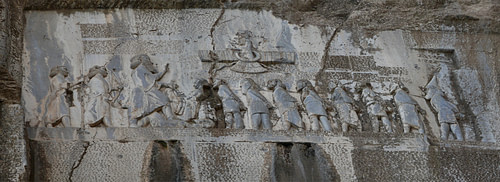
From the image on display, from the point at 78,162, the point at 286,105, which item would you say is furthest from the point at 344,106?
the point at 78,162

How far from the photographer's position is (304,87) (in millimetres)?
9070

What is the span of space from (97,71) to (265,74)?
154cm

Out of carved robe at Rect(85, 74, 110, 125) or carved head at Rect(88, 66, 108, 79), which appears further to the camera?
carved head at Rect(88, 66, 108, 79)

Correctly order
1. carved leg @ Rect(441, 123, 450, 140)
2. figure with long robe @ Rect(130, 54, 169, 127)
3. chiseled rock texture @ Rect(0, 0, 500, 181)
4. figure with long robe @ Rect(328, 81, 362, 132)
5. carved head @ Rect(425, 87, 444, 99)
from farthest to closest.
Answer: carved head @ Rect(425, 87, 444, 99), carved leg @ Rect(441, 123, 450, 140), figure with long robe @ Rect(328, 81, 362, 132), figure with long robe @ Rect(130, 54, 169, 127), chiseled rock texture @ Rect(0, 0, 500, 181)

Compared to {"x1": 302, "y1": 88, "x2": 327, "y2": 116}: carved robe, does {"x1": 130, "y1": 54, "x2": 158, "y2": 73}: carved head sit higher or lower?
higher

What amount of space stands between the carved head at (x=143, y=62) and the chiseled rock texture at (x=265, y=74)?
0.31 feet

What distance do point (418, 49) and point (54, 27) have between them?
136 inches

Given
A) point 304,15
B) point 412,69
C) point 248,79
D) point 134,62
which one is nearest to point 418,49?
point 412,69

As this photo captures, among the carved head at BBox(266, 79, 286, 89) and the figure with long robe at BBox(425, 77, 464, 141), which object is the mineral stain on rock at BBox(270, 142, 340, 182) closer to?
the carved head at BBox(266, 79, 286, 89)

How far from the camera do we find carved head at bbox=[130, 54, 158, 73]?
29.5ft

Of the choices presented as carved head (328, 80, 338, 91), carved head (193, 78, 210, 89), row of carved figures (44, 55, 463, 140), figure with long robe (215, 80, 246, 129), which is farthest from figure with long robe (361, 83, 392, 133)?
carved head (193, 78, 210, 89)

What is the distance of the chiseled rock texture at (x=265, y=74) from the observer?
8.23 meters

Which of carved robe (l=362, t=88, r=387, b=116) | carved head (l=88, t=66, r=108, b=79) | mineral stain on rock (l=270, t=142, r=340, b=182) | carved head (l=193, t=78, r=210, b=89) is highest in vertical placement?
carved head (l=88, t=66, r=108, b=79)

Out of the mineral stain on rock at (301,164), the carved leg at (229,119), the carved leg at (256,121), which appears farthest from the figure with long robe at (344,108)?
the carved leg at (229,119)
